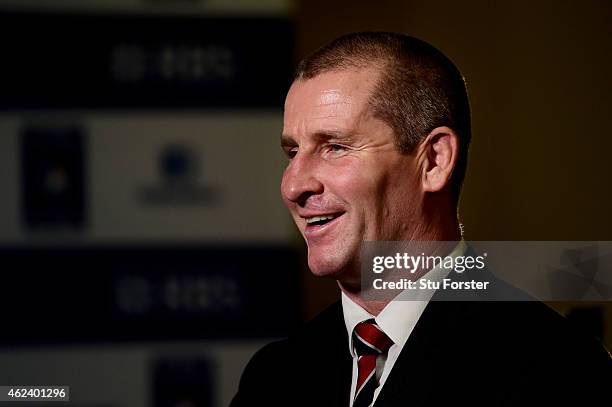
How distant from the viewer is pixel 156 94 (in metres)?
1.58

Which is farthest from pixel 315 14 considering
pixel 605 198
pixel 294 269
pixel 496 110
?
pixel 605 198

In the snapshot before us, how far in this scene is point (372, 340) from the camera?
3.13ft

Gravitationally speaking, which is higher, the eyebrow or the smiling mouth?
the eyebrow

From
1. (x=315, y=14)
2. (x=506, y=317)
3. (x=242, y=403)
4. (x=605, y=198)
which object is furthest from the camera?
(x=315, y=14)

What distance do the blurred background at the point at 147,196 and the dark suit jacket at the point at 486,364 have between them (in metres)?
0.54

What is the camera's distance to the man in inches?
36.2

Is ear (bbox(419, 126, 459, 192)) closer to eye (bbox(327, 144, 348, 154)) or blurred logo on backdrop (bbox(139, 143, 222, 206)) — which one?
eye (bbox(327, 144, 348, 154))

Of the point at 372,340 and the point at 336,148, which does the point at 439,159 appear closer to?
the point at 336,148

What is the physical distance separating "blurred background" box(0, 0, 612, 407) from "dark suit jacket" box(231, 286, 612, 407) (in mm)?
539

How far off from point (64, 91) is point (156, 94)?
191 millimetres

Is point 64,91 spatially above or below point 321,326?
above

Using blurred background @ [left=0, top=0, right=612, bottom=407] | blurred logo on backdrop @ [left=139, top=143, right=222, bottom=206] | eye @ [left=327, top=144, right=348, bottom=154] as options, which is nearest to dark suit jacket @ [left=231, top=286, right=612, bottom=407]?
eye @ [left=327, top=144, right=348, bottom=154]

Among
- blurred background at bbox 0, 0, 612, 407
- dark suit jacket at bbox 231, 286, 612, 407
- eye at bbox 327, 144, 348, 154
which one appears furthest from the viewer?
blurred background at bbox 0, 0, 612, 407

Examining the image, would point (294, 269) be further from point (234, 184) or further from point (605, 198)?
point (605, 198)
